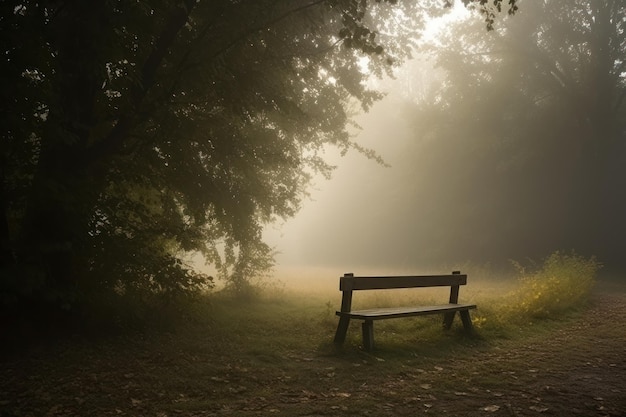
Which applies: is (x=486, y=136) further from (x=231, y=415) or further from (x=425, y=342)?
(x=231, y=415)

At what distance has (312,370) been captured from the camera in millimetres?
5926

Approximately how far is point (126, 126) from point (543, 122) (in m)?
24.1

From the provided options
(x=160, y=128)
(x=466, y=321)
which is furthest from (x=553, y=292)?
(x=160, y=128)

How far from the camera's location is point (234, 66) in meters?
7.12

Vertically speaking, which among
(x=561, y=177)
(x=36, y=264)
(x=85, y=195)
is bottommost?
(x=36, y=264)

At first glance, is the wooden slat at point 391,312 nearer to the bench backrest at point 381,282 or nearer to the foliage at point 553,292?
the bench backrest at point 381,282

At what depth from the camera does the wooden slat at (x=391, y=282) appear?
6.85m

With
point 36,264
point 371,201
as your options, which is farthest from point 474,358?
point 371,201

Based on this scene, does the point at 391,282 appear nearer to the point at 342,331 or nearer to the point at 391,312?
the point at 391,312

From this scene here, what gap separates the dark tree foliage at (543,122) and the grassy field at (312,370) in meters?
18.3

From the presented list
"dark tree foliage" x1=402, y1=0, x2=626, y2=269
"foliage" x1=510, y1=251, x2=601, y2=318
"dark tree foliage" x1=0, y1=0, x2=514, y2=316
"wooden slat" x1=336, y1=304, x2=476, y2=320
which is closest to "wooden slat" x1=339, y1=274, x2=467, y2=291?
"wooden slat" x1=336, y1=304, x2=476, y2=320

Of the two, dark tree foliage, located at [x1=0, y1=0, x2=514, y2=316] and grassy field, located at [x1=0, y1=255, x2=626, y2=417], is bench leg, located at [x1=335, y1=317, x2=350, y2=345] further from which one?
A: dark tree foliage, located at [x1=0, y1=0, x2=514, y2=316]

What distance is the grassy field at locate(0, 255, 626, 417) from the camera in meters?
4.53

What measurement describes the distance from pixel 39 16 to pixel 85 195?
221cm
